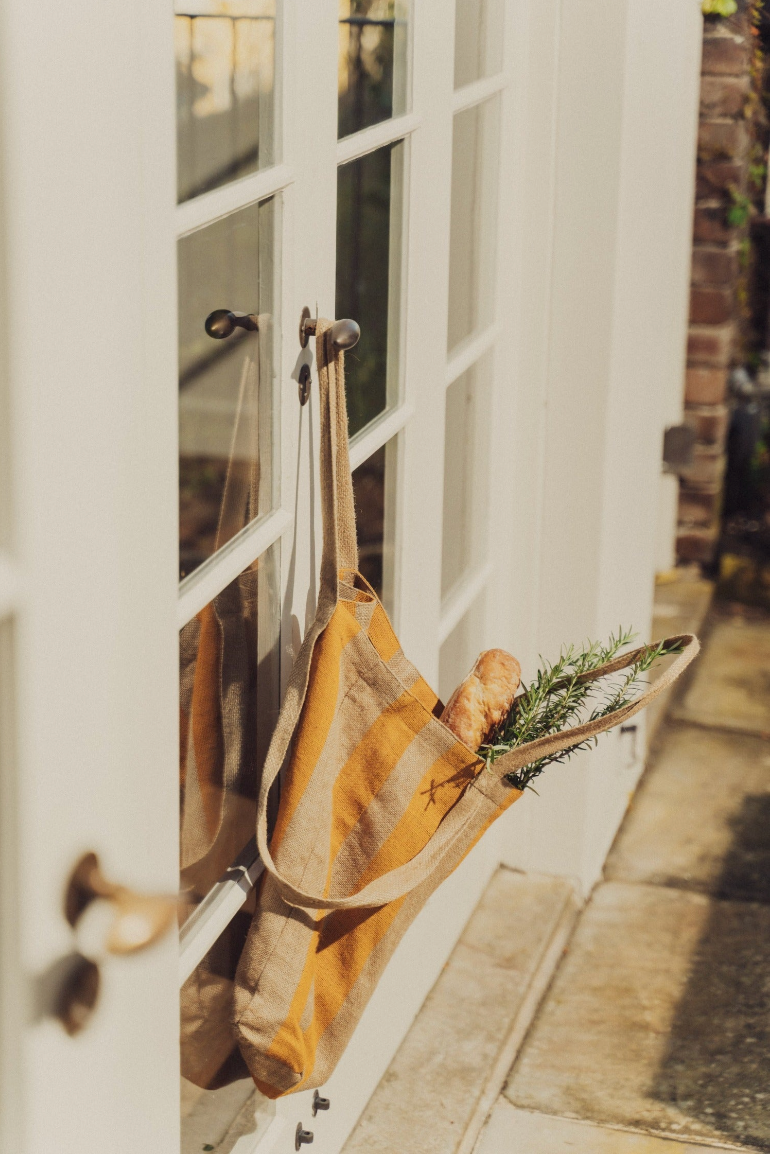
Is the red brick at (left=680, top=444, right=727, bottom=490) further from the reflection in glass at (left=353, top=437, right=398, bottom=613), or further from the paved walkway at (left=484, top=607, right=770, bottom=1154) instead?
the reflection in glass at (left=353, top=437, right=398, bottom=613)

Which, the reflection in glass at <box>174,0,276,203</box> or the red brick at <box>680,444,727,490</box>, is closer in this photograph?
the reflection in glass at <box>174,0,276,203</box>

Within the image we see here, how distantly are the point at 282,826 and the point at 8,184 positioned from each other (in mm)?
818

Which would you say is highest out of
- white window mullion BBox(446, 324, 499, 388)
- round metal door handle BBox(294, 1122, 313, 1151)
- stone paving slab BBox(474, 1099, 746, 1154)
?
white window mullion BBox(446, 324, 499, 388)

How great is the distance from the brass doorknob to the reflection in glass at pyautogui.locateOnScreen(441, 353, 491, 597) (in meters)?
1.42

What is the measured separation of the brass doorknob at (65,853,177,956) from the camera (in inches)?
33.1

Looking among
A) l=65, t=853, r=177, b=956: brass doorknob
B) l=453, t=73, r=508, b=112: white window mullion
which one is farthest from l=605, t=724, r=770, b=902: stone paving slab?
l=65, t=853, r=177, b=956: brass doorknob

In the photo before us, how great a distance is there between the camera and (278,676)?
1.66 m

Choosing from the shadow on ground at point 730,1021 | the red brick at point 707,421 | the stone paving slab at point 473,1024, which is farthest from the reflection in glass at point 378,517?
the red brick at point 707,421

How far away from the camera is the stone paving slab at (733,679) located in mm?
3734

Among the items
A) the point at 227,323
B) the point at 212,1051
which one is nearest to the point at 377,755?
the point at 212,1051

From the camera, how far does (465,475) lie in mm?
2443

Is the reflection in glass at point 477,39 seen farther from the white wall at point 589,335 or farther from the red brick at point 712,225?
the red brick at point 712,225

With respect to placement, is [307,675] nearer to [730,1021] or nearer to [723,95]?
[730,1021]

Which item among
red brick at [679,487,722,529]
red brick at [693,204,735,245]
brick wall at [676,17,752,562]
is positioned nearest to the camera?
brick wall at [676,17,752,562]
